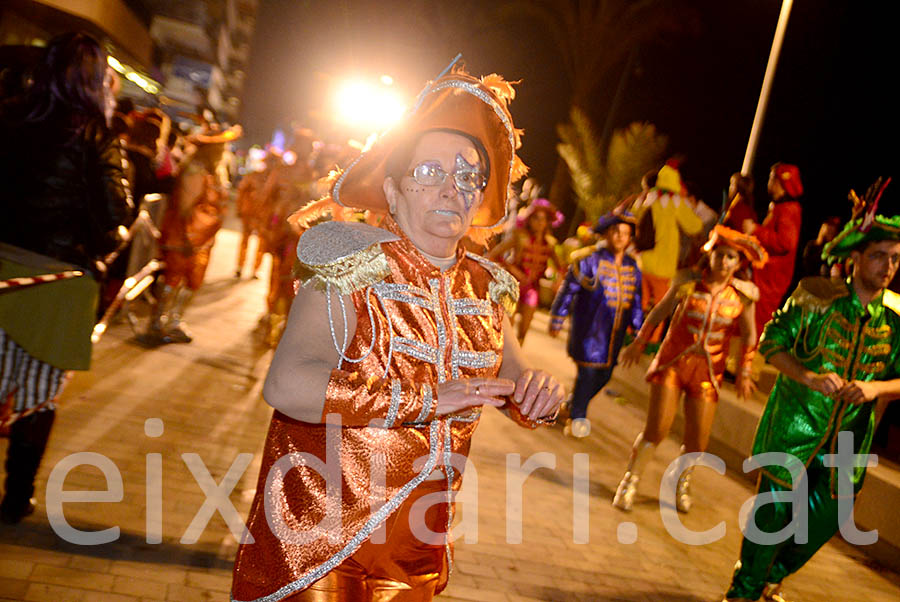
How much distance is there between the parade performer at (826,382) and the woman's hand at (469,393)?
2.92m

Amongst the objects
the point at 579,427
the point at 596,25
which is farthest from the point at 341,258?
the point at 596,25

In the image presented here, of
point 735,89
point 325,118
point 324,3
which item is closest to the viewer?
point 325,118

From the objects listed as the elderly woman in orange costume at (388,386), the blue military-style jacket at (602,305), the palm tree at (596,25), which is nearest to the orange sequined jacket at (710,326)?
the blue military-style jacket at (602,305)

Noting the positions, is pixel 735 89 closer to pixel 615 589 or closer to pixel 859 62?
pixel 859 62

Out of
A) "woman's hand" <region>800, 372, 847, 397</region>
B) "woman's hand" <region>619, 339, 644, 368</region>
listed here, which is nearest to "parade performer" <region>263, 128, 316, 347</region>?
"woman's hand" <region>619, 339, 644, 368</region>

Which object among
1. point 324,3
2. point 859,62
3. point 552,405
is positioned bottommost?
point 552,405

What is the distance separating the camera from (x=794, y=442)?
13.8 ft

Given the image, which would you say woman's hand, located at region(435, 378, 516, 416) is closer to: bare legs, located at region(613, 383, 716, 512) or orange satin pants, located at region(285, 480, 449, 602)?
orange satin pants, located at region(285, 480, 449, 602)

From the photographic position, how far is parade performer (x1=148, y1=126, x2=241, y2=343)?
7730mm

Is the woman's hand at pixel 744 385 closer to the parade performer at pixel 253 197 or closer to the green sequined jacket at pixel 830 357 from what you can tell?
the green sequined jacket at pixel 830 357

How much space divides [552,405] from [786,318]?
3.01 m

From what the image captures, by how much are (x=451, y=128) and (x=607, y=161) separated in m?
19.2

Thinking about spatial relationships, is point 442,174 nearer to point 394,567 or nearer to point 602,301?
point 394,567

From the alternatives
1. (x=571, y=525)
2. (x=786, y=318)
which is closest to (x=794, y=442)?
(x=786, y=318)
